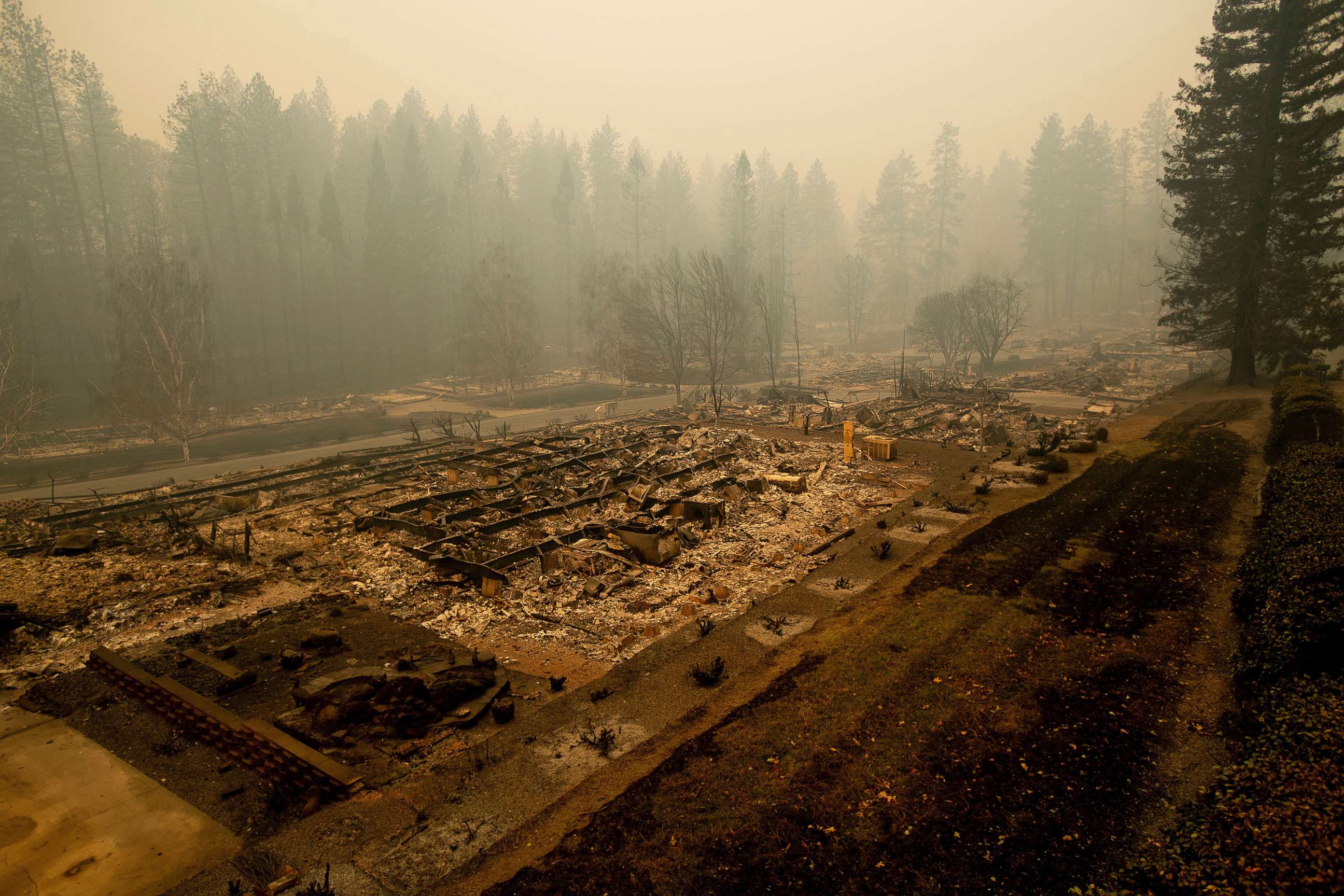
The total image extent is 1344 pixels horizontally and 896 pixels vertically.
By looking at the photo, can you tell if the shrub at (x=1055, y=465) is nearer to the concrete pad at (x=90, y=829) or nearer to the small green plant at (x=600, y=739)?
the small green plant at (x=600, y=739)

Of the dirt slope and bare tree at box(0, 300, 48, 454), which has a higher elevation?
bare tree at box(0, 300, 48, 454)

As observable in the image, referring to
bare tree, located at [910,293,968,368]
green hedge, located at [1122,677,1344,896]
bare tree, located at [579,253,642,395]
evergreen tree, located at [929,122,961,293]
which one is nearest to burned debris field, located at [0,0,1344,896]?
green hedge, located at [1122,677,1344,896]

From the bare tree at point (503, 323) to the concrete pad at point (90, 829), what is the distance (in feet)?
120

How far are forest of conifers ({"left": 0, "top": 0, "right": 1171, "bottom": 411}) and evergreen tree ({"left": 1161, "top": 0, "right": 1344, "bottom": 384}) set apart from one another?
66.4 feet

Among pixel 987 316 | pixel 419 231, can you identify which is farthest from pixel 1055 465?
pixel 419 231

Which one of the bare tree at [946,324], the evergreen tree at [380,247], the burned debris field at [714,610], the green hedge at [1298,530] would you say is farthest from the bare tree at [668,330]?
the evergreen tree at [380,247]

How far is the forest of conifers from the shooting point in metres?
41.1

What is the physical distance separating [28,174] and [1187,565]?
210 ft

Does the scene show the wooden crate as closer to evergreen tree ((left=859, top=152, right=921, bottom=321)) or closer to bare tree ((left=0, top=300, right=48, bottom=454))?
bare tree ((left=0, top=300, right=48, bottom=454))

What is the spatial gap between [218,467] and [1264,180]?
149 ft

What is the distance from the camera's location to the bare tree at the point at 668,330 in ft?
104

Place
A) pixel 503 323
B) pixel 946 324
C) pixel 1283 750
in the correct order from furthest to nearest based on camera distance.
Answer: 1. pixel 503 323
2. pixel 946 324
3. pixel 1283 750

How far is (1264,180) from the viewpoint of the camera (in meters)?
25.0

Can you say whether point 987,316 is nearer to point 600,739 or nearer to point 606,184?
point 600,739
